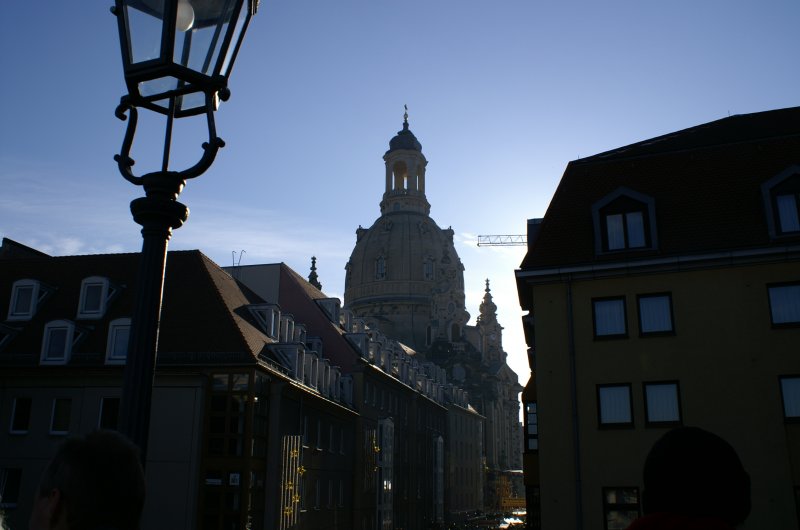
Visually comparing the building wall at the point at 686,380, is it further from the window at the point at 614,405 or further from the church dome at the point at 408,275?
the church dome at the point at 408,275

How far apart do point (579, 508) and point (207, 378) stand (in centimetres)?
1530

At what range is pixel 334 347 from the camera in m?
46.5

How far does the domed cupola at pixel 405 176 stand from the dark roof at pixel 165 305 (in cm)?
8020

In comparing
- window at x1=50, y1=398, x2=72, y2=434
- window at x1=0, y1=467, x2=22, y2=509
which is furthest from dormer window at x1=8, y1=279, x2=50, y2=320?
window at x1=0, y1=467, x2=22, y2=509

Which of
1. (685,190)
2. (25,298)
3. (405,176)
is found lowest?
(25,298)

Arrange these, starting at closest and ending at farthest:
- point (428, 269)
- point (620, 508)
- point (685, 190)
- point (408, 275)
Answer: point (620, 508) < point (685, 190) < point (408, 275) < point (428, 269)

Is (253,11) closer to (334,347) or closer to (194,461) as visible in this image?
(194,461)

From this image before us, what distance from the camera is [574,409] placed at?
23.2 meters

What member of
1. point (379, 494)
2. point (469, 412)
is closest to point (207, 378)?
point (379, 494)

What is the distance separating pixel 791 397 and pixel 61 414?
85.7 ft

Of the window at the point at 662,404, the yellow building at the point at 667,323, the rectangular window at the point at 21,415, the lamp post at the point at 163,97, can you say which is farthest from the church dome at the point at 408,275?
the lamp post at the point at 163,97

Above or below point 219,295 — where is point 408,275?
above

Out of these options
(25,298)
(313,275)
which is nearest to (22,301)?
(25,298)

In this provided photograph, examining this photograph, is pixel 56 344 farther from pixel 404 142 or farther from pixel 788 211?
pixel 404 142
